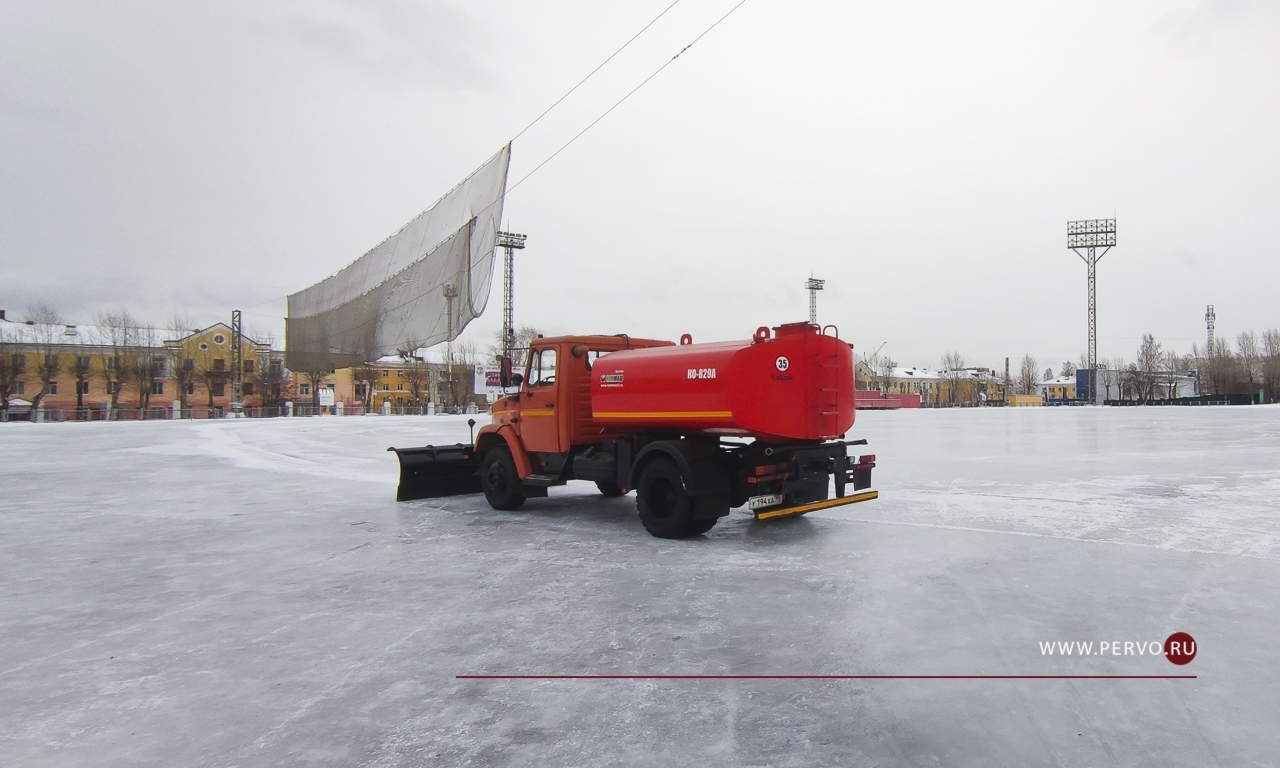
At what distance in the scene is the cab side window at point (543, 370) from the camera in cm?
1028

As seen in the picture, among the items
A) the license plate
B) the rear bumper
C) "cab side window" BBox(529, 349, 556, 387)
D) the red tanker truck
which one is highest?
"cab side window" BBox(529, 349, 556, 387)

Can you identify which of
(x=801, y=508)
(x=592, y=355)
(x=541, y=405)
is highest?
(x=592, y=355)

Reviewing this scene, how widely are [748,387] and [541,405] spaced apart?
11.2 ft

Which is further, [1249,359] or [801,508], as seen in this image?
[1249,359]

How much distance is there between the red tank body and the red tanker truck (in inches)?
0.5

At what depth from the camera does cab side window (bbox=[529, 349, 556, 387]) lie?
33.7ft

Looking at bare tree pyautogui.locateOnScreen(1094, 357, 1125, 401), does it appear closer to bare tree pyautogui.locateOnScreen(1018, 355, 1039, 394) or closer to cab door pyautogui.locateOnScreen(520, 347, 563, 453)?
bare tree pyautogui.locateOnScreen(1018, 355, 1039, 394)

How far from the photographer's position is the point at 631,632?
16.9ft

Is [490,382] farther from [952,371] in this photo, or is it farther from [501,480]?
[952,371]

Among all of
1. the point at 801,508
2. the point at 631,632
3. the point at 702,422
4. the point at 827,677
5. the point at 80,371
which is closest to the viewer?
the point at 827,677

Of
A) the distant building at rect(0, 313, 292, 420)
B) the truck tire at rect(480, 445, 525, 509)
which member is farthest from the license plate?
the distant building at rect(0, 313, 292, 420)

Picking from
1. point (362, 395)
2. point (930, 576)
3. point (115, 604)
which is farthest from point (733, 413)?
point (362, 395)

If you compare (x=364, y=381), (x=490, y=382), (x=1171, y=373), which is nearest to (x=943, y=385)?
(x=1171, y=373)

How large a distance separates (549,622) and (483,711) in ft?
5.06
